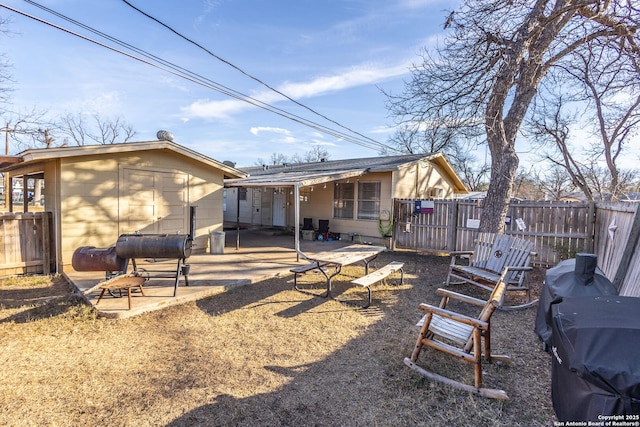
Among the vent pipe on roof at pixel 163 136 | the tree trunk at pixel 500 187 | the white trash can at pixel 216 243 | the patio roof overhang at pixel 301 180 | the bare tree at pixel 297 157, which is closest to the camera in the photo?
the tree trunk at pixel 500 187

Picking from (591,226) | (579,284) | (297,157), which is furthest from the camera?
(297,157)

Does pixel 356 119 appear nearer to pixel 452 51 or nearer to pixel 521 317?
pixel 452 51

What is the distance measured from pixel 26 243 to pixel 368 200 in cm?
919

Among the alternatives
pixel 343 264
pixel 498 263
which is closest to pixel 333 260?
pixel 343 264

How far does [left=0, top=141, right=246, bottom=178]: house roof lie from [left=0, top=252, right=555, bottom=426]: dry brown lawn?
2649 mm

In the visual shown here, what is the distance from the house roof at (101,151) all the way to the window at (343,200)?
179 inches

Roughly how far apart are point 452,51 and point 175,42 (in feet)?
21.9

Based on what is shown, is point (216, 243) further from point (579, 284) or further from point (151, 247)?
point (579, 284)

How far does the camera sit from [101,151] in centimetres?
661

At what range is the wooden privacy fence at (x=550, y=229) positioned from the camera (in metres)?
4.08

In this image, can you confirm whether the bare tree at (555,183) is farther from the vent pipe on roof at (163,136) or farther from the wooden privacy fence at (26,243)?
the wooden privacy fence at (26,243)

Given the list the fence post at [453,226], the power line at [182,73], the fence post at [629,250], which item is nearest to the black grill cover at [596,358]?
the fence post at [629,250]

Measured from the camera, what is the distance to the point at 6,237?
6.20 m

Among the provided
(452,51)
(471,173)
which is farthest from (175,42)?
(471,173)
